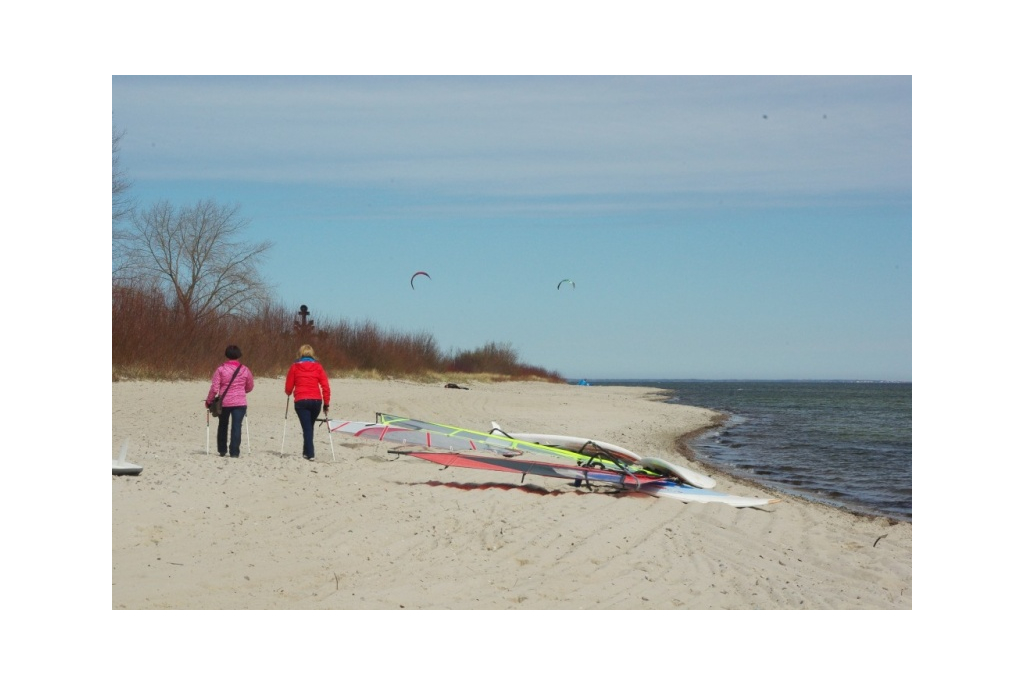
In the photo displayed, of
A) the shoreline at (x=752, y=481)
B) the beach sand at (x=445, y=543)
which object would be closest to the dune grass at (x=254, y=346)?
the beach sand at (x=445, y=543)

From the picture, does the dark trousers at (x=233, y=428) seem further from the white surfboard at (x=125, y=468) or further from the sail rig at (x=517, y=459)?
the white surfboard at (x=125, y=468)

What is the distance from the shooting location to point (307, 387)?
9.96m

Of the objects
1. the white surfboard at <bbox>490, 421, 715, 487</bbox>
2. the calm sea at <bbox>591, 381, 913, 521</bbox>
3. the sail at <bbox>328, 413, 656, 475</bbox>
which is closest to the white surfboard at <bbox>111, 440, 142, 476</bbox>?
the sail at <bbox>328, 413, 656, 475</bbox>

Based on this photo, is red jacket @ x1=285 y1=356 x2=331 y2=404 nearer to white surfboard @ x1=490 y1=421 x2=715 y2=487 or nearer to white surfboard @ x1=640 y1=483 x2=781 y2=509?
white surfboard @ x1=490 y1=421 x2=715 y2=487

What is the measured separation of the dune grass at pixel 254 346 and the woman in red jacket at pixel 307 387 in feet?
23.5

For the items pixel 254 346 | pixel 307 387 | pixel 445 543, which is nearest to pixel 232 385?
pixel 307 387

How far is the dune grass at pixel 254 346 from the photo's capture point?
653 inches

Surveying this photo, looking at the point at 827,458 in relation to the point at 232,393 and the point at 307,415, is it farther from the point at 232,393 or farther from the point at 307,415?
the point at 232,393

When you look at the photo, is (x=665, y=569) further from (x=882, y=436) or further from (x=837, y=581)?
(x=882, y=436)

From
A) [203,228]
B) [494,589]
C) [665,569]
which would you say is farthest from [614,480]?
[203,228]

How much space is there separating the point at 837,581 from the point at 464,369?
3218cm

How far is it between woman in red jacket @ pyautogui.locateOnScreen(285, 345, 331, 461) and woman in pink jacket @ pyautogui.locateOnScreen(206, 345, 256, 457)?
50cm

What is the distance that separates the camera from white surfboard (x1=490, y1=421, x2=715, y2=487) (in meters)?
9.86

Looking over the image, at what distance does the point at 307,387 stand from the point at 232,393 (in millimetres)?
809
